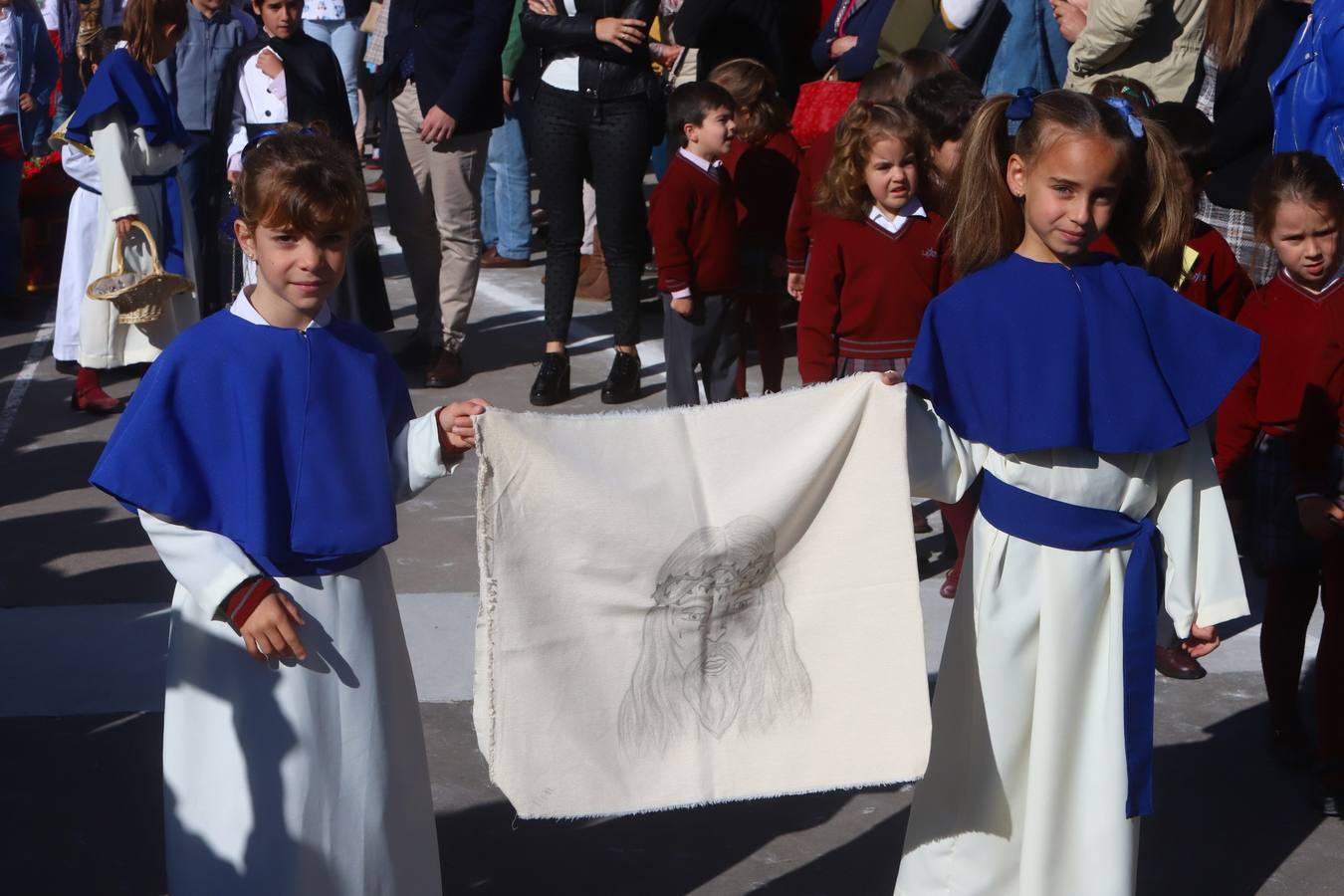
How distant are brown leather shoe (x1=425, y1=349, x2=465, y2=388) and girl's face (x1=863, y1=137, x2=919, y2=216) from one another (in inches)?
138

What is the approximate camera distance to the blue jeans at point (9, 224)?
10.5 meters

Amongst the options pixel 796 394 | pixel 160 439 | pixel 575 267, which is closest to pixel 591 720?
pixel 796 394

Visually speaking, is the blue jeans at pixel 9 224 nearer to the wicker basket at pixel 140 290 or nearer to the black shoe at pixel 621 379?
the wicker basket at pixel 140 290

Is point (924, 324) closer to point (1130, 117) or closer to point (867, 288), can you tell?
point (1130, 117)

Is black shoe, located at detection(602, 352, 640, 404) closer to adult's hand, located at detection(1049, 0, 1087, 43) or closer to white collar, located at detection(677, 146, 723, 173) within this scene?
white collar, located at detection(677, 146, 723, 173)

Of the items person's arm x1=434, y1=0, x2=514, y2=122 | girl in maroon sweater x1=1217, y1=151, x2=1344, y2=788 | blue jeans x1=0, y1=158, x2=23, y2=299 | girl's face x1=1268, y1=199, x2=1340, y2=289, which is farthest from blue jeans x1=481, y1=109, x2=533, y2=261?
girl's face x1=1268, y1=199, x2=1340, y2=289

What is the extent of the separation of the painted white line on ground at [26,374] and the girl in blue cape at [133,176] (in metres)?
0.32

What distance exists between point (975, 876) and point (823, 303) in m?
2.43

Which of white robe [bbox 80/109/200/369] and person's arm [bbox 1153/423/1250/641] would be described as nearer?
person's arm [bbox 1153/423/1250/641]

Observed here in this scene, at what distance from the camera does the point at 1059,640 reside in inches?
136

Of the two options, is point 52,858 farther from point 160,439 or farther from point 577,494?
point 577,494

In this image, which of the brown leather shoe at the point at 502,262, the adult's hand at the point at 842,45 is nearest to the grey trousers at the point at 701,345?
the adult's hand at the point at 842,45

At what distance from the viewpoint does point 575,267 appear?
816 cm

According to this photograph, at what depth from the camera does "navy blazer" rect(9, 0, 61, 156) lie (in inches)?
414
